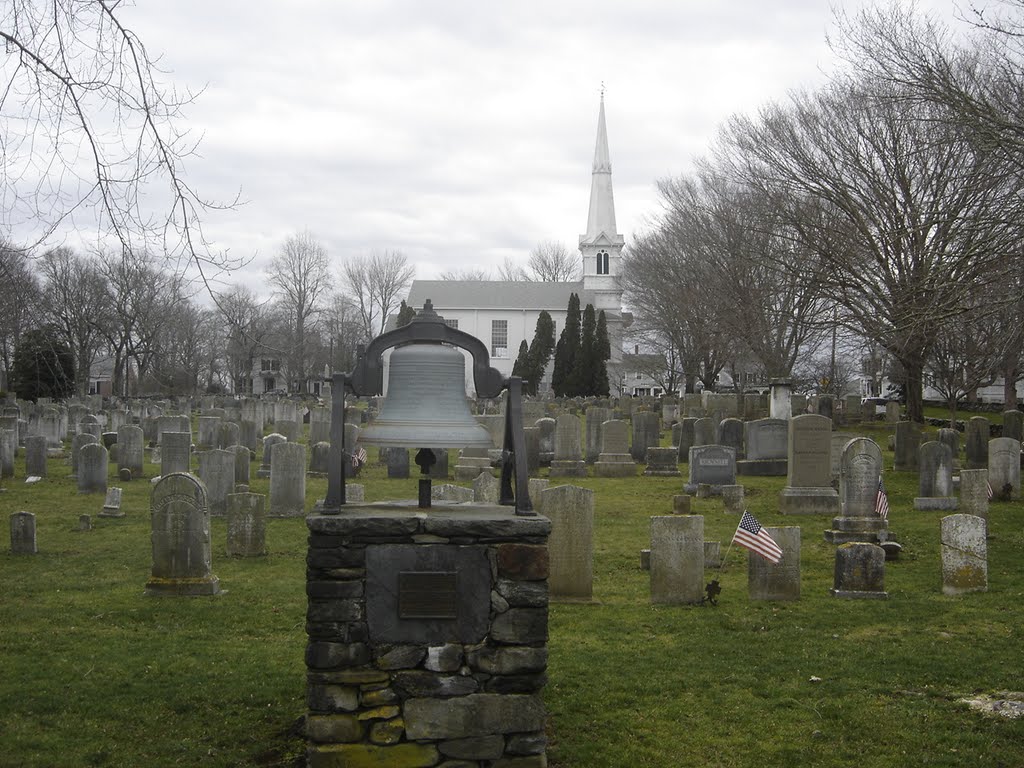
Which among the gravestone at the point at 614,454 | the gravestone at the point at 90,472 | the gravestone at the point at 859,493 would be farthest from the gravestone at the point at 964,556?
the gravestone at the point at 90,472

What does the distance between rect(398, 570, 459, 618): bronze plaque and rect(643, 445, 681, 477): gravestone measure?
57.6ft

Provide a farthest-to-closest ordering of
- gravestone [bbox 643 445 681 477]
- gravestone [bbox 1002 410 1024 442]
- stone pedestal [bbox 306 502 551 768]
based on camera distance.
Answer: gravestone [bbox 1002 410 1024 442]
gravestone [bbox 643 445 681 477]
stone pedestal [bbox 306 502 551 768]

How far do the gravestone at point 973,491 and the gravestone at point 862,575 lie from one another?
4671mm

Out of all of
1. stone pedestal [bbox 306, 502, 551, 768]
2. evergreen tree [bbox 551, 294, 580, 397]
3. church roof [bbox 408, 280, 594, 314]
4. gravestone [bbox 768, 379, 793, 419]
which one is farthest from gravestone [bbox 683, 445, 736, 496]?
church roof [bbox 408, 280, 594, 314]

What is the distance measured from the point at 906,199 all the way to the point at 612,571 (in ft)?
53.7

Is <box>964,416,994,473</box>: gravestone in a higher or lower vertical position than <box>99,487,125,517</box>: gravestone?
higher

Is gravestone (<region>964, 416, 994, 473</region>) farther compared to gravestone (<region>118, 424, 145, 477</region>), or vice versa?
gravestone (<region>964, 416, 994, 473</region>)

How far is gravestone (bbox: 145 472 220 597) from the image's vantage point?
10.1 metres

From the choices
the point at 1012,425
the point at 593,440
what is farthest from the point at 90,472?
the point at 1012,425

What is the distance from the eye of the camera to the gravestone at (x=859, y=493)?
14.1m

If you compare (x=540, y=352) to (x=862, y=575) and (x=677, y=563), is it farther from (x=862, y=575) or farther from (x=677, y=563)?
(x=677, y=563)

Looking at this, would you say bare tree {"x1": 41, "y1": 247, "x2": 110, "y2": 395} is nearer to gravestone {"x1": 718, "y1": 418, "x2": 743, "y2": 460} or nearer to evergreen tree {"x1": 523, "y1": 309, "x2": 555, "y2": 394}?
gravestone {"x1": 718, "y1": 418, "x2": 743, "y2": 460}

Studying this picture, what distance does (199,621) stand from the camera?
9.35 metres

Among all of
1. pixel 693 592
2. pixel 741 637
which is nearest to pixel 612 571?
pixel 693 592
